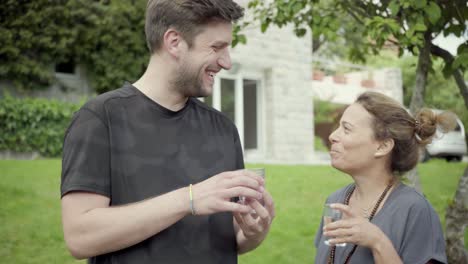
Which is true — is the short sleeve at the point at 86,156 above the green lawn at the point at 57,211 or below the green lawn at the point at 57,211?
above

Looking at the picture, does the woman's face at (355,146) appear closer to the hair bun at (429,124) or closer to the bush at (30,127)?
the hair bun at (429,124)

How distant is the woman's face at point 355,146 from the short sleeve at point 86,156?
1244mm

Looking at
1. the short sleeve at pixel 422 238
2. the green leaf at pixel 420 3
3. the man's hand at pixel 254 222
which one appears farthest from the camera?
the green leaf at pixel 420 3

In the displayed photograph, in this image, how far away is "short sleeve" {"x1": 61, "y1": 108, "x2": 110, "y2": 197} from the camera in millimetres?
1933

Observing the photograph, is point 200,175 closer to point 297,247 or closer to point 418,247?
point 418,247

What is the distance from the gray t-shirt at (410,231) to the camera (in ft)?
8.12

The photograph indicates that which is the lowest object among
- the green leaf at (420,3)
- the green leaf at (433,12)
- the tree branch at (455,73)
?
the tree branch at (455,73)

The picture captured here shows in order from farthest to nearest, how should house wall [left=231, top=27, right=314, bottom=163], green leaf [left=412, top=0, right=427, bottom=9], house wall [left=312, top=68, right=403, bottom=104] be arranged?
house wall [left=312, top=68, right=403, bottom=104] → house wall [left=231, top=27, right=314, bottom=163] → green leaf [left=412, top=0, right=427, bottom=9]

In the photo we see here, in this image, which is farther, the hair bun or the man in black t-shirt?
the hair bun

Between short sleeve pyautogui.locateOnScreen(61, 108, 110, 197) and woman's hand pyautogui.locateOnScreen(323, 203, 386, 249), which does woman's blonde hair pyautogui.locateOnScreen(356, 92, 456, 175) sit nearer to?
woman's hand pyautogui.locateOnScreen(323, 203, 386, 249)

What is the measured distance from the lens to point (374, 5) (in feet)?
16.5

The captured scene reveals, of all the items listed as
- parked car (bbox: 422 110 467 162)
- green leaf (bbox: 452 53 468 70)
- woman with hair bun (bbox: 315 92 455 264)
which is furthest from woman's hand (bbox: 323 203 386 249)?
parked car (bbox: 422 110 467 162)

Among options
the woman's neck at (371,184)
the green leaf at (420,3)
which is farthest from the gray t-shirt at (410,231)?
the green leaf at (420,3)

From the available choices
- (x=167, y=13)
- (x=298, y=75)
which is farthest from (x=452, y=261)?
(x=298, y=75)
